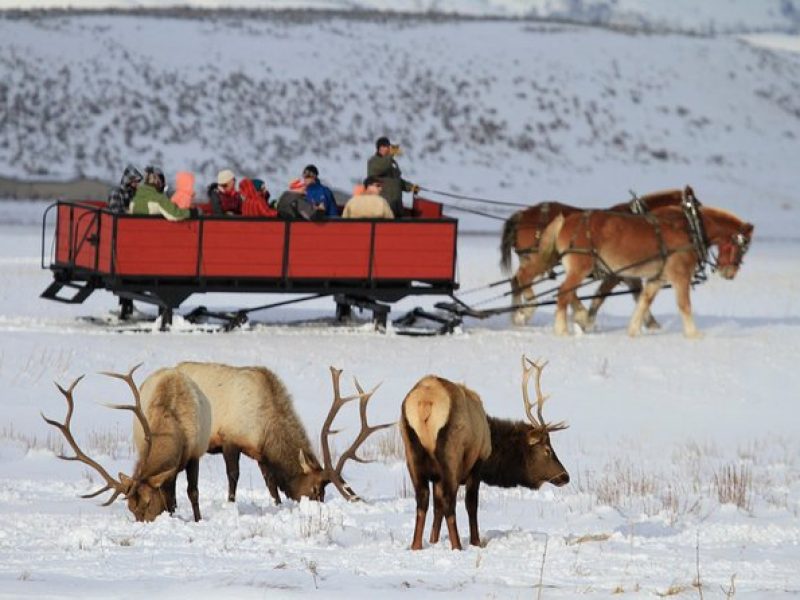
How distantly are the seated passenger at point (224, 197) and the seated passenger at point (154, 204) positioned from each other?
0.51 metres

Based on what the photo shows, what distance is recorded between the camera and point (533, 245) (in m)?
23.7

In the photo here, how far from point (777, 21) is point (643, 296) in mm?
108692

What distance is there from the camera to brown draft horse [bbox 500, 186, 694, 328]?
2327cm

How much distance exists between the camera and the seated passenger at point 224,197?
20.9 m

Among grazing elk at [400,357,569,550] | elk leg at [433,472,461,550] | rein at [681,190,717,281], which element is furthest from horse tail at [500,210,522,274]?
elk leg at [433,472,461,550]

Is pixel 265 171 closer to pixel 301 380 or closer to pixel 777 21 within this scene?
pixel 301 380

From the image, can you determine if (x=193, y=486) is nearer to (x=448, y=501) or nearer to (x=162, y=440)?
(x=162, y=440)

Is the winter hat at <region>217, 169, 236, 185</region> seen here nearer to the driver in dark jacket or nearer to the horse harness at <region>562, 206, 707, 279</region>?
Result: the driver in dark jacket

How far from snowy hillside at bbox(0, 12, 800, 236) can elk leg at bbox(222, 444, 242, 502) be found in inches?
1843

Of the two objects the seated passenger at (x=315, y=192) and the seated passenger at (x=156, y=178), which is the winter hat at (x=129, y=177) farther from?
the seated passenger at (x=315, y=192)

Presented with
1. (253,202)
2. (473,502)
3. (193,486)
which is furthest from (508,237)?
(473,502)

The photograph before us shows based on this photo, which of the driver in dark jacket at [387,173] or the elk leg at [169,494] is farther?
the driver in dark jacket at [387,173]

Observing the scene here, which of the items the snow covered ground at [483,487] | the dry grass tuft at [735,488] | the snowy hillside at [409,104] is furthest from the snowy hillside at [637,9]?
the dry grass tuft at [735,488]

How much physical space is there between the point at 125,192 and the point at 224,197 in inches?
45.8
